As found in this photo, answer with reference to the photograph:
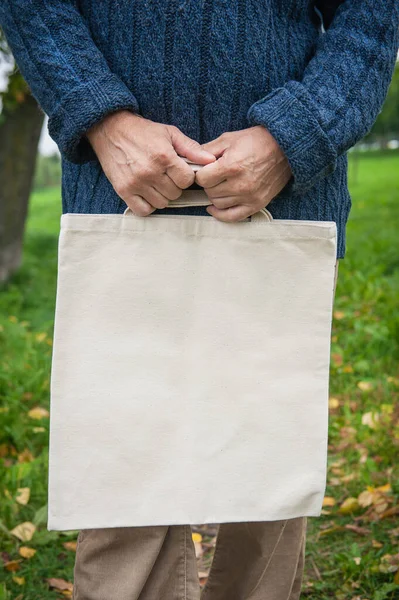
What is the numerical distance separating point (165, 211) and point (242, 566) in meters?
0.92

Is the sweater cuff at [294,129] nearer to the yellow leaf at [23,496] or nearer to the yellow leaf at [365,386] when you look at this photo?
the yellow leaf at [23,496]

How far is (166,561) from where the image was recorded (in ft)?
4.76

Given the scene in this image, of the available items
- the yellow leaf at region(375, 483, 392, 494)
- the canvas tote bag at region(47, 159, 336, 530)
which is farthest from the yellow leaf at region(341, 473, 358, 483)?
the canvas tote bag at region(47, 159, 336, 530)

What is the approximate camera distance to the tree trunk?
5.62 m

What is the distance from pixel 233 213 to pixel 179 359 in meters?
0.29

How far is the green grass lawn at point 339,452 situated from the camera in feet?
7.12

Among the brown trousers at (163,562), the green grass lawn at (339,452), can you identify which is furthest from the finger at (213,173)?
the green grass lawn at (339,452)

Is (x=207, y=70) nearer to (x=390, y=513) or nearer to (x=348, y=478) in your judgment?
(x=390, y=513)

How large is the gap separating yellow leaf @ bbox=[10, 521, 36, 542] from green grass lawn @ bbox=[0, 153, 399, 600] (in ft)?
0.07

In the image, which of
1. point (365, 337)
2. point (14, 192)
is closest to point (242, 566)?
point (365, 337)

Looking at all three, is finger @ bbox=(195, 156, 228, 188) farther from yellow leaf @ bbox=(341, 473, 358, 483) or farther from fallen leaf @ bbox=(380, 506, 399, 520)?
yellow leaf @ bbox=(341, 473, 358, 483)

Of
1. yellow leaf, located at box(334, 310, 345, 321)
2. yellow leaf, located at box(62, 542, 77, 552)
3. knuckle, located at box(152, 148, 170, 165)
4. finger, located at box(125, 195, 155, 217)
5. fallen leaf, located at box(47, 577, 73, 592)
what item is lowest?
yellow leaf, located at box(334, 310, 345, 321)

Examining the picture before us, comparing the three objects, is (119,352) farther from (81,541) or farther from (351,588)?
(351,588)

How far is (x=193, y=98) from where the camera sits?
1.29 meters
